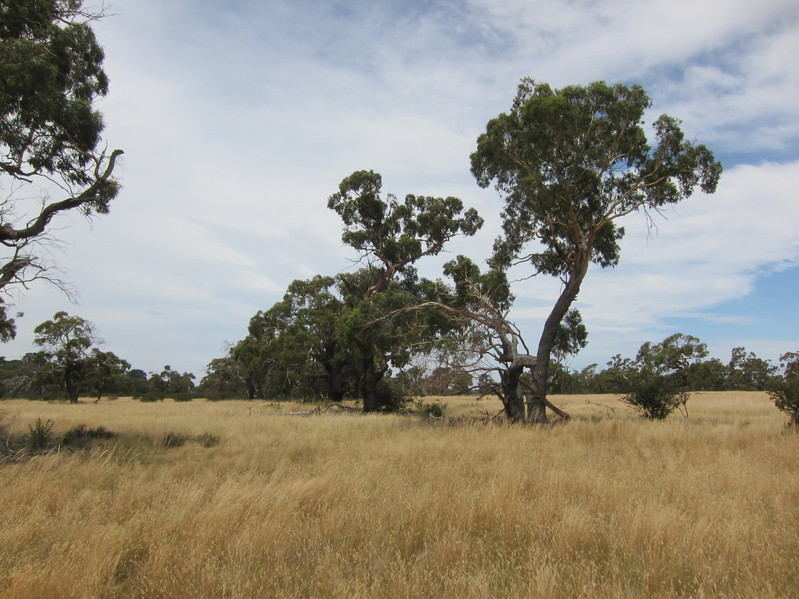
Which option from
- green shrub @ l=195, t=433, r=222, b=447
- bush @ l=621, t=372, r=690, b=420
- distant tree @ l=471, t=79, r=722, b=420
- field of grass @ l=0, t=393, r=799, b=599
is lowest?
green shrub @ l=195, t=433, r=222, b=447

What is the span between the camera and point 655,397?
1614cm

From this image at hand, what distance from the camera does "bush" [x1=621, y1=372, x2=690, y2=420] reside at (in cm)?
1614

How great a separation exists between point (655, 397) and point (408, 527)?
48.7 feet

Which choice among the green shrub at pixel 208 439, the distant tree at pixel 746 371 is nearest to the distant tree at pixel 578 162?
the green shrub at pixel 208 439

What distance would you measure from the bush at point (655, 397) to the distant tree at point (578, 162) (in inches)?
171

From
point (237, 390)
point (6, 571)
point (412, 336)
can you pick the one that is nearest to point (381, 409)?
point (412, 336)

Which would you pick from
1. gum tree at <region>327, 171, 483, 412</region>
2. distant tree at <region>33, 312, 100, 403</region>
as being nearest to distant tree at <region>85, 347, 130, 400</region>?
distant tree at <region>33, 312, 100, 403</region>

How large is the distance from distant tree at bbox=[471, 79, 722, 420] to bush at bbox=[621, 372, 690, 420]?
4337 millimetres

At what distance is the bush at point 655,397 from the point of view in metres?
16.1

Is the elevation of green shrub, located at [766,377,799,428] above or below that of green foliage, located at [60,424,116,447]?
above

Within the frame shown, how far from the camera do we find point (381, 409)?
81.1 ft

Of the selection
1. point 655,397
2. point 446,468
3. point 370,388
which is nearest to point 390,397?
point 370,388

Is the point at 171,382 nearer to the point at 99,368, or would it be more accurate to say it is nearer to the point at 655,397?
the point at 99,368

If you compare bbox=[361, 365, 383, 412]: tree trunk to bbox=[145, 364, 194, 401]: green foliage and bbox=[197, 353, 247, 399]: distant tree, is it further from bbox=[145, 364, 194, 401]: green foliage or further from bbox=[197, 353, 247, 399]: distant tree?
bbox=[145, 364, 194, 401]: green foliage
